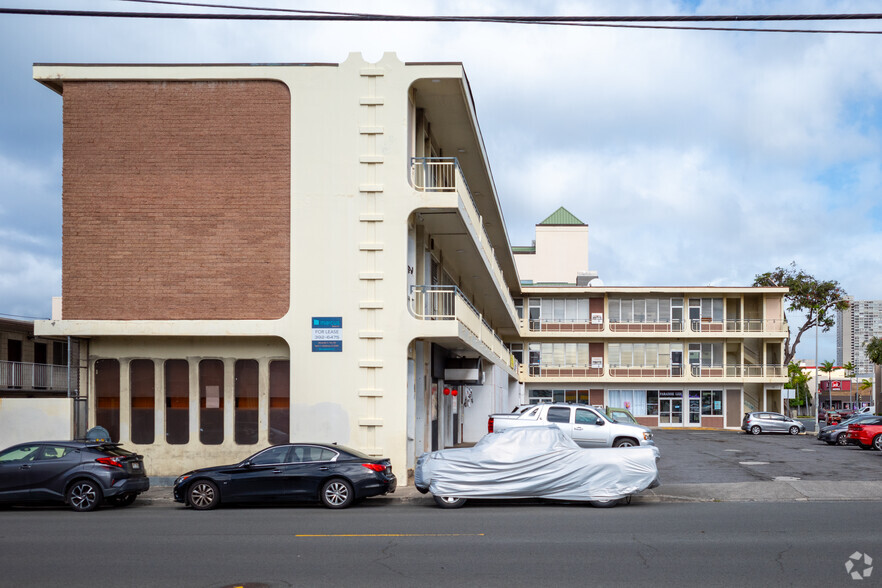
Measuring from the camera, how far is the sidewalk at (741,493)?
17.7m

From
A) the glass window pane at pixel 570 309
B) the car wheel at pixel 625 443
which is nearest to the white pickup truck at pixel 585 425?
the car wheel at pixel 625 443

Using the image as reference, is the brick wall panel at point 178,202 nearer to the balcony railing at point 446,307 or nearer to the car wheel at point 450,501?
the balcony railing at point 446,307

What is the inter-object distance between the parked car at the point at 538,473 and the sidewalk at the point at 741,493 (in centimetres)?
144

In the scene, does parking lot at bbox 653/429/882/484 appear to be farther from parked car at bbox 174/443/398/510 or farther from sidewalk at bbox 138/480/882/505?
parked car at bbox 174/443/398/510

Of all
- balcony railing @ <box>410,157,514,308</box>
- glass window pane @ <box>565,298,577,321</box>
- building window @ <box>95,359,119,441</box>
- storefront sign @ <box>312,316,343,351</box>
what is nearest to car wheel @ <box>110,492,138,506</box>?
building window @ <box>95,359,119,441</box>

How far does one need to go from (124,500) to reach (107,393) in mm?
4810

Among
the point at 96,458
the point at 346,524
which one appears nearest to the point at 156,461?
the point at 96,458

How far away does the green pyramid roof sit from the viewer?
261 ft

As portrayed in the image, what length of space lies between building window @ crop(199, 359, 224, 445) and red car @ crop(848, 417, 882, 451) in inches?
1026

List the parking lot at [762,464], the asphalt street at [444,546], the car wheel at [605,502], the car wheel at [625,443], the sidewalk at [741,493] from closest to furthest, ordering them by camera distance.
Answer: the asphalt street at [444,546] < the car wheel at [605,502] < the sidewalk at [741,493] < the parking lot at [762,464] < the car wheel at [625,443]

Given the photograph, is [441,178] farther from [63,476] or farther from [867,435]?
[867,435]

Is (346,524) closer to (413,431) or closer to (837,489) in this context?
(413,431)

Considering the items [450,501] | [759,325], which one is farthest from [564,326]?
[450,501]

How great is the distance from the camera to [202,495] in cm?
1653
